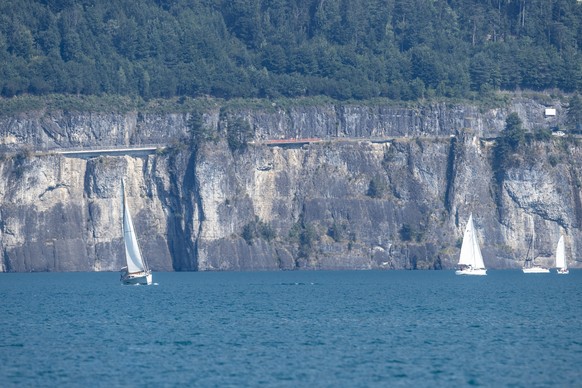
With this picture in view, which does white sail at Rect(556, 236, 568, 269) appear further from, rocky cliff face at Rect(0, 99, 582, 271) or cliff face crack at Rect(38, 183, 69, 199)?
cliff face crack at Rect(38, 183, 69, 199)

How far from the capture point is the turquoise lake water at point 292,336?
53.2m

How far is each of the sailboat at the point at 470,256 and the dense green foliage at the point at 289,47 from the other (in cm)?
2800

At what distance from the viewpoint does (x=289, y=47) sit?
16675 centimetres

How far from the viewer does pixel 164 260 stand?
468ft

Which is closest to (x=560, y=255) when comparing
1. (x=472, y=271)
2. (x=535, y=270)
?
(x=535, y=270)

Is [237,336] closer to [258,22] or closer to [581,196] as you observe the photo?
[581,196]

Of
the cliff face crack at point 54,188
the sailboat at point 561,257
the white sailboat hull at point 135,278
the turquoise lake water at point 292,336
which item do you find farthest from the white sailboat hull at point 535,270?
the cliff face crack at point 54,188

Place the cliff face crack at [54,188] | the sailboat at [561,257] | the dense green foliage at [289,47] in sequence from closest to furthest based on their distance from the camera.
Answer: the sailboat at [561,257]
the cliff face crack at [54,188]
the dense green foliage at [289,47]

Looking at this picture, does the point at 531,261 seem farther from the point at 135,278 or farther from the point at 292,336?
the point at 292,336

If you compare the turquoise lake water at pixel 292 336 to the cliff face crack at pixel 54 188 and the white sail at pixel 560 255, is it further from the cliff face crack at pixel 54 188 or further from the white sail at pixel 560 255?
the cliff face crack at pixel 54 188

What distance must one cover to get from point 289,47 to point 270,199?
28.4 metres

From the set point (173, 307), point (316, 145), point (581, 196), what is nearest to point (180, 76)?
point (316, 145)

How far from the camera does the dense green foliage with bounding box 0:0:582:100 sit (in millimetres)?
154250

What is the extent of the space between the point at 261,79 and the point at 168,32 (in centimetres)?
1741
